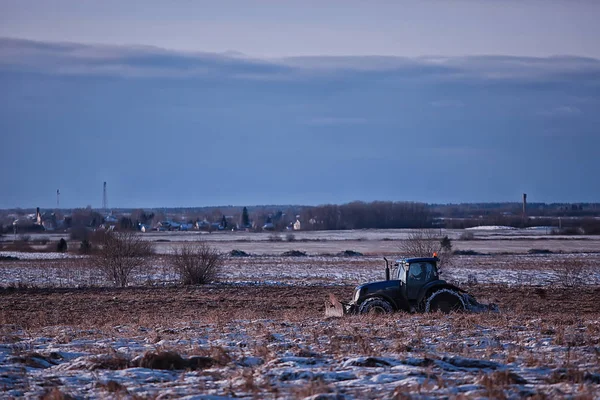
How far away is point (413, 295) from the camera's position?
1733 cm

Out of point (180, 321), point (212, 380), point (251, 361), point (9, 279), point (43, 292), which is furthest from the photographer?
point (9, 279)

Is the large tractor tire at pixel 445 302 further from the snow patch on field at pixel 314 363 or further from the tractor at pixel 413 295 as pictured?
the snow patch on field at pixel 314 363

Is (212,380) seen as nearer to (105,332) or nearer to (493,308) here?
(105,332)

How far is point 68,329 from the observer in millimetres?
14508

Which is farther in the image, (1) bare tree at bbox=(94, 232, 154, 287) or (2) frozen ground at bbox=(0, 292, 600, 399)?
(1) bare tree at bbox=(94, 232, 154, 287)

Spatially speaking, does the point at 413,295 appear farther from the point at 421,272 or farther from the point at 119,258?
the point at 119,258

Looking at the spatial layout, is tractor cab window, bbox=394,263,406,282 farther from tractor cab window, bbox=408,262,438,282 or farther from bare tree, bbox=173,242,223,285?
bare tree, bbox=173,242,223,285

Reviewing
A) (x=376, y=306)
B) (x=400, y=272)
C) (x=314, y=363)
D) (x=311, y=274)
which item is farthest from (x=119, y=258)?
(x=314, y=363)

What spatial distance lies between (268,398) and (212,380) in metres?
1.22

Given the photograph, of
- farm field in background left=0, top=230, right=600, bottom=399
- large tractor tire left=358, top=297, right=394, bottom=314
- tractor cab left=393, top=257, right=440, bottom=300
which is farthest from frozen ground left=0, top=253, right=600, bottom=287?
large tractor tire left=358, top=297, right=394, bottom=314

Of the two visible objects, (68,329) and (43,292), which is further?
(43,292)

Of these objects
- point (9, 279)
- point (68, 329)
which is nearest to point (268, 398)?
point (68, 329)

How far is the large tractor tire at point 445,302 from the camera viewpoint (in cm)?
1677

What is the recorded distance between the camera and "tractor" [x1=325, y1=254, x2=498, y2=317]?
16.8m
